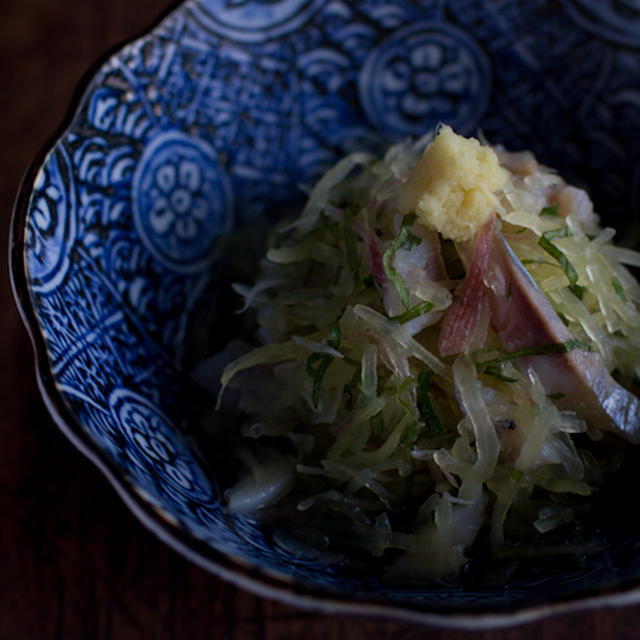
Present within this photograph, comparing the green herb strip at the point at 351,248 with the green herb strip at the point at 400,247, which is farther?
the green herb strip at the point at 351,248

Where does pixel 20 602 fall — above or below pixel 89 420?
below

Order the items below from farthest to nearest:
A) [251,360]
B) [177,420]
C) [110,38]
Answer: [110,38], [177,420], [251,360]

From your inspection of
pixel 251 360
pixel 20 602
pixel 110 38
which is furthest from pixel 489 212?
pixel 110 38

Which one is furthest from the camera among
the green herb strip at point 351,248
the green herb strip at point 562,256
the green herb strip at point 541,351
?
the green herb strip at point 351,248

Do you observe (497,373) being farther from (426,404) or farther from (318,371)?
(318,371)

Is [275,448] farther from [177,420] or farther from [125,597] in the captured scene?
[125,597]

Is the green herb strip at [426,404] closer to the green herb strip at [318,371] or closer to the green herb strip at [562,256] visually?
the green herb strip at [318,371]

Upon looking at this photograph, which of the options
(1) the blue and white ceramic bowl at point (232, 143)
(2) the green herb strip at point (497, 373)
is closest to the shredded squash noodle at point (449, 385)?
(2) the green herb strip at point (497, 373)
